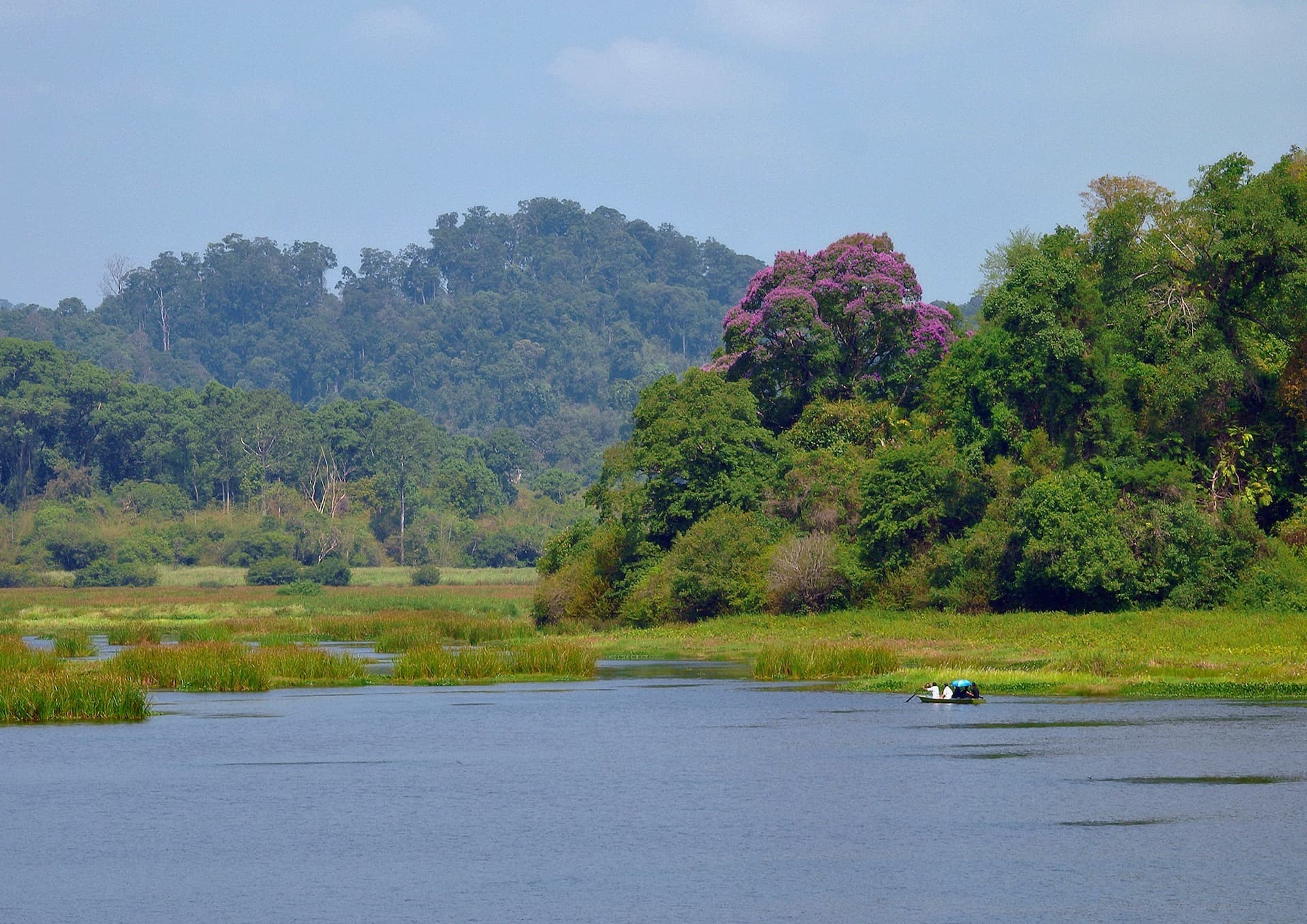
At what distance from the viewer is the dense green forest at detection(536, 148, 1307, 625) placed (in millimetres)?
52875

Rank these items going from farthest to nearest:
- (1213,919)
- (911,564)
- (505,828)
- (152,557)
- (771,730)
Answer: (152,557), (911,564), (771,730), (505,828), (1213,919)

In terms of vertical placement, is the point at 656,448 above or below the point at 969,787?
above

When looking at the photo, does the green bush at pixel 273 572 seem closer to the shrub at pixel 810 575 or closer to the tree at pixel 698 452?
the tree at pixel 698 452

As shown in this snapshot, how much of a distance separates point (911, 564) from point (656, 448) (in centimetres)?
1269

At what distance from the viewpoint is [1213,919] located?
18453 millimetres

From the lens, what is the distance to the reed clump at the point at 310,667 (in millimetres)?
46281

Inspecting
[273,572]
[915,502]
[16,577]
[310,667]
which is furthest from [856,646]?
[16,577]

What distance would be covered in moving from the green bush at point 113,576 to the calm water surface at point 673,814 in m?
85.0

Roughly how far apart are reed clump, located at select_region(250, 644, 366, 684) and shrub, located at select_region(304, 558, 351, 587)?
72922 millimetres

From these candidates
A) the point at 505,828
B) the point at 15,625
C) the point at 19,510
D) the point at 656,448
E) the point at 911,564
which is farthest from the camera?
the point at 19,510

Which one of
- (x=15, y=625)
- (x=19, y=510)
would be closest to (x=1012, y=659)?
(x=15, y=625)

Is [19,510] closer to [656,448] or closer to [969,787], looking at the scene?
[656,448]

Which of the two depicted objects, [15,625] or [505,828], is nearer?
[505,828]

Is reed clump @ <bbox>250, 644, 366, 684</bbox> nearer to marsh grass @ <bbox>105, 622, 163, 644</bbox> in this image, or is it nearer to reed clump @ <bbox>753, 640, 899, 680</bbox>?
marsh grass @ <bbox>105, 622, 163, 644</bbox>
